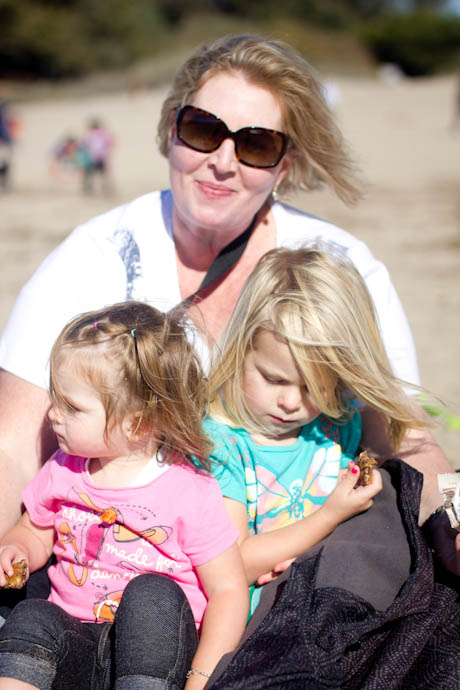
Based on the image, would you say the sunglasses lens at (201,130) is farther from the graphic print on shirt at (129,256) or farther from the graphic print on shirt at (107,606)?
the graphic print on shirt at (107,606)

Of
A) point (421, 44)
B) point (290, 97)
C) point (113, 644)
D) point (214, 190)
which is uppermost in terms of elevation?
point (421, 44)

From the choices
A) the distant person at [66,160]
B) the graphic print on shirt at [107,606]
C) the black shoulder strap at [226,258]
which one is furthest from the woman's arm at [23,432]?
the distant person at [66,160]

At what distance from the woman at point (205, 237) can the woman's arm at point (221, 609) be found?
0.63 m

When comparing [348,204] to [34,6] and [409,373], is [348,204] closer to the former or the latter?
[409,373]

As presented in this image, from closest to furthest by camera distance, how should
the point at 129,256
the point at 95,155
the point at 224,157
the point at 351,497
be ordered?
the point at 351,497, the point at 224,157, the point at 129,256, the point at 95,155

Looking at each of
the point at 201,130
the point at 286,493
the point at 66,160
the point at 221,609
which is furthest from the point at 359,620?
the point at 66,160

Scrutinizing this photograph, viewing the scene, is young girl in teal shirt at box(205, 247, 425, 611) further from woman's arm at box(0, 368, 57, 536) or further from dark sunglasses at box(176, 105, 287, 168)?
woman's arm at box(0, 368, 57, 536)

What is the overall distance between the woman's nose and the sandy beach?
0.58 meters

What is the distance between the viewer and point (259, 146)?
2.42 m

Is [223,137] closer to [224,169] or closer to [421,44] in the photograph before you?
[224,169]

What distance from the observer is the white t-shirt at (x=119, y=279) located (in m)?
2.31

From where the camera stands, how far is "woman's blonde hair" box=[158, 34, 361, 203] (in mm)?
2412

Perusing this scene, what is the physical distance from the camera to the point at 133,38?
47.8m

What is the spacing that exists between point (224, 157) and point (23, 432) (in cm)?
104
